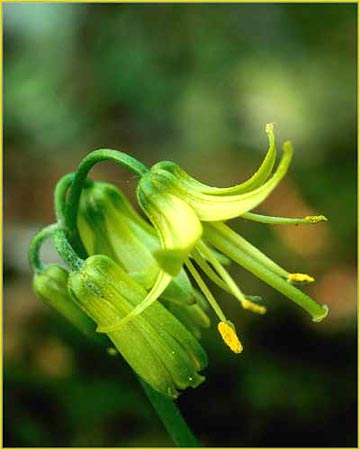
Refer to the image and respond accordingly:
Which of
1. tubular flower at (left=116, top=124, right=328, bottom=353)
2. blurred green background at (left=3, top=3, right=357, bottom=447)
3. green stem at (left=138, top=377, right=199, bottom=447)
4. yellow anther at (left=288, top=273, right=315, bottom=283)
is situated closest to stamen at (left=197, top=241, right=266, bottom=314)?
tubular flower at (left=116, top=124, right=328, bottom=353)

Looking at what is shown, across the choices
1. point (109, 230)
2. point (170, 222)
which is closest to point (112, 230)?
point (109, 230)

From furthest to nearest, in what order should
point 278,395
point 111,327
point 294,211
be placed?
1. point 294,211
2. point 278,395
3. point 111,327

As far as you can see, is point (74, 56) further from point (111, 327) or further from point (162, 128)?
point (111, 327)

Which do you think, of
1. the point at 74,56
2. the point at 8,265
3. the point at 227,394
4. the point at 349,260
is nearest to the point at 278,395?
the point at 227,394

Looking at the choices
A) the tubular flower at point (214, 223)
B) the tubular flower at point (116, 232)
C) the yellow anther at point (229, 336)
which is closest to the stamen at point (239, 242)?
the tubular flower at point (214, 223)

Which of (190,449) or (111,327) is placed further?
(190,449)

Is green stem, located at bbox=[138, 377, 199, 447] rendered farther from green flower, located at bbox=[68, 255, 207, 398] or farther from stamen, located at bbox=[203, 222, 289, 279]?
stamen, located at bbox=[203, 222, 289, 279]

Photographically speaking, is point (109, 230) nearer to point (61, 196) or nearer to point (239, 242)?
point (61, 196)

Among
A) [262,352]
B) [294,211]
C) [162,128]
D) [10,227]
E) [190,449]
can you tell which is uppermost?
[162,128]
